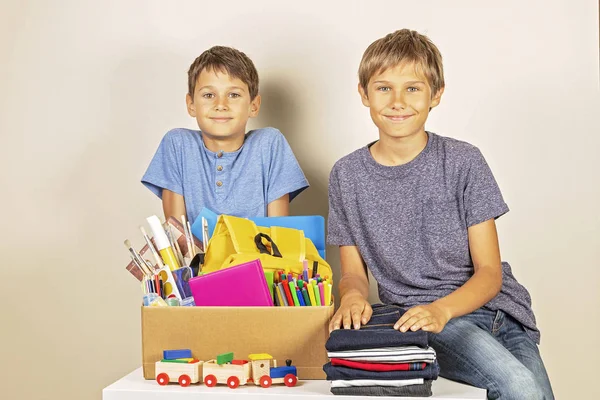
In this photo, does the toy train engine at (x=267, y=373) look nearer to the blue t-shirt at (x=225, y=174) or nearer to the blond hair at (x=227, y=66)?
the blue t-shirt at (x=225, y=174)

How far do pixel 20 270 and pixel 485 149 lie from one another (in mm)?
1294

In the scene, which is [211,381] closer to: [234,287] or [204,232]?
[234,287]

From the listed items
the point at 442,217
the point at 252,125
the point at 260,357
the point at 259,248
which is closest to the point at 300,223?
the point at 259,248

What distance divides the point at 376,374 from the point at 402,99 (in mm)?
617

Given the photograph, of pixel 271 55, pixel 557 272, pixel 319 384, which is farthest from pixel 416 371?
pixel 271 55

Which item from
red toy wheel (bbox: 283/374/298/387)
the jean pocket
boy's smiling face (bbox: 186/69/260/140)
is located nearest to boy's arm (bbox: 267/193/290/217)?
boy's smiling face (bbox: 186/69/260/140)

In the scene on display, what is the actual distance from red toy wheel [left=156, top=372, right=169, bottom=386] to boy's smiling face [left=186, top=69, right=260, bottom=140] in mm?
687

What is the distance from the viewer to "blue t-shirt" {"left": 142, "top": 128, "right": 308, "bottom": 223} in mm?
1822

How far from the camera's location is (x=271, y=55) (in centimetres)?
211

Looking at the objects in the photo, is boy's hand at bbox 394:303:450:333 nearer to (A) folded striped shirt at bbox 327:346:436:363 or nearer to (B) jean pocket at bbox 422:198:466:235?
(A) folded striped shirt at bbox 327:346:436:363

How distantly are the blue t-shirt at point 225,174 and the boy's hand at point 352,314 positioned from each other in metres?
0.49

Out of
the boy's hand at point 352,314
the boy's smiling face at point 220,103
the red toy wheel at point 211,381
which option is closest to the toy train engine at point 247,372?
the red toy wheel at point 211,381

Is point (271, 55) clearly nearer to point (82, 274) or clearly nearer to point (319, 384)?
point (82, 274)

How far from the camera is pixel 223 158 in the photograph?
6.02ft
